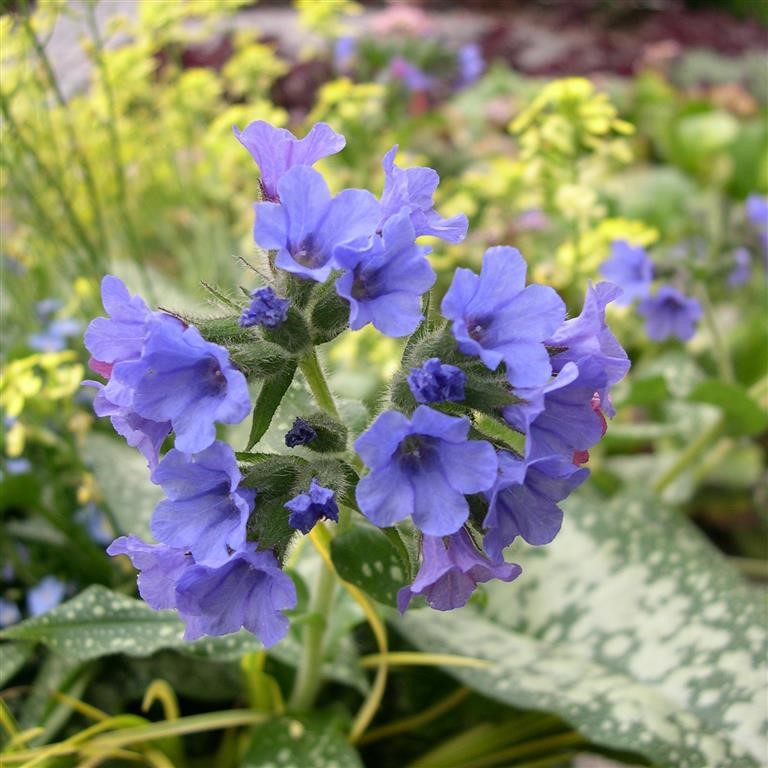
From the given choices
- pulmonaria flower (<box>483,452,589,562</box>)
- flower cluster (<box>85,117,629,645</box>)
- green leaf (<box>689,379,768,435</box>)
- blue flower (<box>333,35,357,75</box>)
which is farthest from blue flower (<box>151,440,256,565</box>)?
blue flower (<box>333,35,357,75</box>)

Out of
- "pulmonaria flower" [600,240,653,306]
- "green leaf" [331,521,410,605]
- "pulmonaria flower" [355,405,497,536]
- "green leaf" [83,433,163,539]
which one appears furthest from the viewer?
"pulmonaria flower" [600,240,653,306]

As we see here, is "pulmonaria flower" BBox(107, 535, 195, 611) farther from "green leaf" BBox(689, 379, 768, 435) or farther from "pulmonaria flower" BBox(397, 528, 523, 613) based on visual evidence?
"green leaf" BBox(689, 379, 768, 435)

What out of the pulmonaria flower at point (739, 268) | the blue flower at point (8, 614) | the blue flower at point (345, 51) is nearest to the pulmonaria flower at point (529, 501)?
the blue flower at point (8, 614)

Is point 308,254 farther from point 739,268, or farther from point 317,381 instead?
point 739,268

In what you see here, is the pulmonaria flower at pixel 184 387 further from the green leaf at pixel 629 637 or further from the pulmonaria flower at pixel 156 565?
the green leaf at pixel 629 637

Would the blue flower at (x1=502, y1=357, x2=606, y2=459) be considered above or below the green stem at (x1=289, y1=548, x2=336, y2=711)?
above

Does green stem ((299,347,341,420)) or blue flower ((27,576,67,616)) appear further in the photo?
blue flower ((27,576,67,616))

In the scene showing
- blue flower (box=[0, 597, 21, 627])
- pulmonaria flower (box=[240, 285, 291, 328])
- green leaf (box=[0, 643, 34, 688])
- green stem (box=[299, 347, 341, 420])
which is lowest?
blue flower (box=[0, 597, 21, 627])

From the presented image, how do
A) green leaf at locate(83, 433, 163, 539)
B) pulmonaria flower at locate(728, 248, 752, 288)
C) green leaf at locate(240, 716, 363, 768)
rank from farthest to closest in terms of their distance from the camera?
pulmonaria flower at locate(728, 248, 752, 288), green leaf at locate(83, 433, 163, 539), green leaf at locate(240, 716, 363, 768)
